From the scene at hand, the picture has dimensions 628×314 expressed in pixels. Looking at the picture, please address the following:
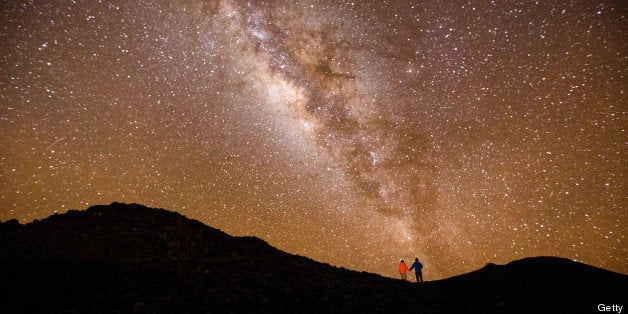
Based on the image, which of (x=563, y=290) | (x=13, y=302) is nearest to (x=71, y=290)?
(x=13, y=302)

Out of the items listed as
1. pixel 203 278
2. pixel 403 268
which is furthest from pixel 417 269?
pixel 203 278

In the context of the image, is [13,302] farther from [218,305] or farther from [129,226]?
[129,226]

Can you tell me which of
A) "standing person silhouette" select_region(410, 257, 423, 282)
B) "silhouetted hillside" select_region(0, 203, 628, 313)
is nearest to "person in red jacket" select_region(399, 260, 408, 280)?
"standing person silhouette" select_region(410, 257, 423, 282)

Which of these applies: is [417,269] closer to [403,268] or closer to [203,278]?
[403,268]

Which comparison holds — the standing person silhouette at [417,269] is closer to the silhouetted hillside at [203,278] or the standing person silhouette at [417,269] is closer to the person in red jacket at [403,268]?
the person in red jacket at [403,268]

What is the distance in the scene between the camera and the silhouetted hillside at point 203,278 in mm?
7355

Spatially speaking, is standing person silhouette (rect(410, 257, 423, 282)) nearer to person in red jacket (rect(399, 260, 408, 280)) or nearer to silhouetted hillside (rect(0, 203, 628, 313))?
person in red jacket (rect(399, 260, 408, 280))

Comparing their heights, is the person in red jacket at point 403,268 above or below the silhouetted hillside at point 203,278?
above

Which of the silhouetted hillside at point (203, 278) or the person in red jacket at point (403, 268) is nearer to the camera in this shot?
the silhouetted hillside at point (203, 278)

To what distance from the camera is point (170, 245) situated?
37.7 ft

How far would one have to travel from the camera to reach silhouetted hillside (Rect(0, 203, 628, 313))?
24.1 ft

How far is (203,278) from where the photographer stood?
9266 millimetres

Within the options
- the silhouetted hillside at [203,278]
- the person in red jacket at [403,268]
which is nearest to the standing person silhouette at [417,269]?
the person in red jacket at [403,268]

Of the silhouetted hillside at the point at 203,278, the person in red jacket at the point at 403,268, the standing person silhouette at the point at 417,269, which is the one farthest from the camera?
the person in red jacket at the point at 403,268
